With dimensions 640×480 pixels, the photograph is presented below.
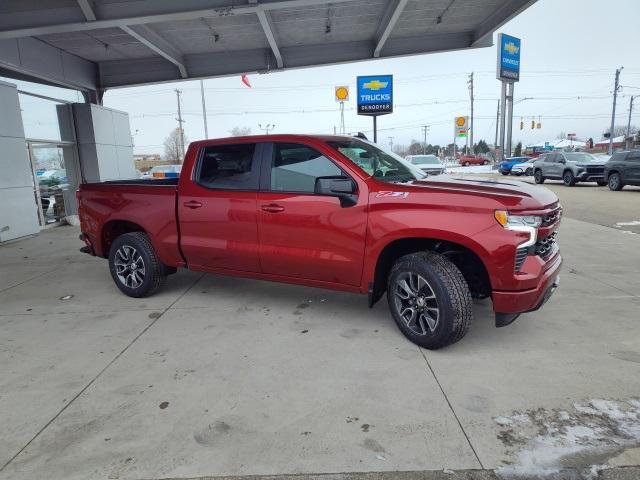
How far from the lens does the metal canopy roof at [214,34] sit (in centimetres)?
765

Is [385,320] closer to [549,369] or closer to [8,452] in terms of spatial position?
[549,369]

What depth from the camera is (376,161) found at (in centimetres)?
439

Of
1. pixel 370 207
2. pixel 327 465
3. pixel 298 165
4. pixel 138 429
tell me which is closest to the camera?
pixel 327 465

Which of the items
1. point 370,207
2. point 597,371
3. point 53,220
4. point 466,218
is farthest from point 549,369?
point 53,220

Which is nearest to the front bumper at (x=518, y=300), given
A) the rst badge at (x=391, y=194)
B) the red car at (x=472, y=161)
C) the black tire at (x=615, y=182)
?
the rst badge at (x=391, y=194)

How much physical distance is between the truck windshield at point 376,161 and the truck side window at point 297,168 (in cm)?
20

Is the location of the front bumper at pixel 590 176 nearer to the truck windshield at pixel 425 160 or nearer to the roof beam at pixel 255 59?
the truck windshield at pixel 425 160

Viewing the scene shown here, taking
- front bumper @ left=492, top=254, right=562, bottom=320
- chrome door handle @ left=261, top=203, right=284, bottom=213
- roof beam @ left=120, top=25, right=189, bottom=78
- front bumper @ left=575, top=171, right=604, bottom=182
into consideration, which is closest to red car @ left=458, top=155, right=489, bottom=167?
front bumper @ left=575, top=171, right=604, bottom=182

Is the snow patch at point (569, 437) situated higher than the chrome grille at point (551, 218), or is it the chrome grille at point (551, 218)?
the chrome grille at point (551, 218)

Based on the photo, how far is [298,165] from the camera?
4316 mm

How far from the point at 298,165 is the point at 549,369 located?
2790 millimetres

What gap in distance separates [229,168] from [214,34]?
6.75 meters

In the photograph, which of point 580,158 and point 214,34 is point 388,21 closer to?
point 214,34

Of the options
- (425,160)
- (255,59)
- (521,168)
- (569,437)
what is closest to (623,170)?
(425,160)
